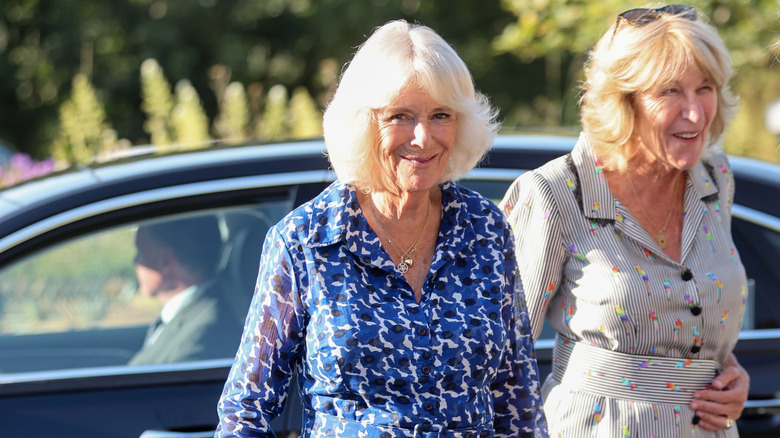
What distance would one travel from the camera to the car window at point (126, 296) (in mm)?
2990

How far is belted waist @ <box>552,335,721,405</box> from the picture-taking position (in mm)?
2645

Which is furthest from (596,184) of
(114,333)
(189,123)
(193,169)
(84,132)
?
(84,132)

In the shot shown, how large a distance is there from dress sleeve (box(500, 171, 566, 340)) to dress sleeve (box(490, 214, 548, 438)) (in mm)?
286

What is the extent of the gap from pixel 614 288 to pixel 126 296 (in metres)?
1.85

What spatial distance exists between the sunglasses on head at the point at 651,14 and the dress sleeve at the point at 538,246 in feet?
1.66

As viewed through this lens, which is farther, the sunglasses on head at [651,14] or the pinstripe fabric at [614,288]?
the sunglasses on head at [651,14]

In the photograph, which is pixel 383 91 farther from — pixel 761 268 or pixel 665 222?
pixel 761 268

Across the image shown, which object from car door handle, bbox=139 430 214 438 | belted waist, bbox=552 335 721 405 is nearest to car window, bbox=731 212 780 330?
belted waist, bbox=552 335 721 405

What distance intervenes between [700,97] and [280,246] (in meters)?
1.27

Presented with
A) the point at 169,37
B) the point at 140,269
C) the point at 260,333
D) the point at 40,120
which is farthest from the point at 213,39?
the point at 260,333

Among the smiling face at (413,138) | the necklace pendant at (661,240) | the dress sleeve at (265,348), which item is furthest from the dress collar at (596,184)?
the dress sleeve at (265,348)

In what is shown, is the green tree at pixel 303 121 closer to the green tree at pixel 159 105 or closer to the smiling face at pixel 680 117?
the green tree at pixel 159 105

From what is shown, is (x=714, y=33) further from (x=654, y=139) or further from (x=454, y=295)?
(x=454, y=295)

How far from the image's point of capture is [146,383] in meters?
2.82
